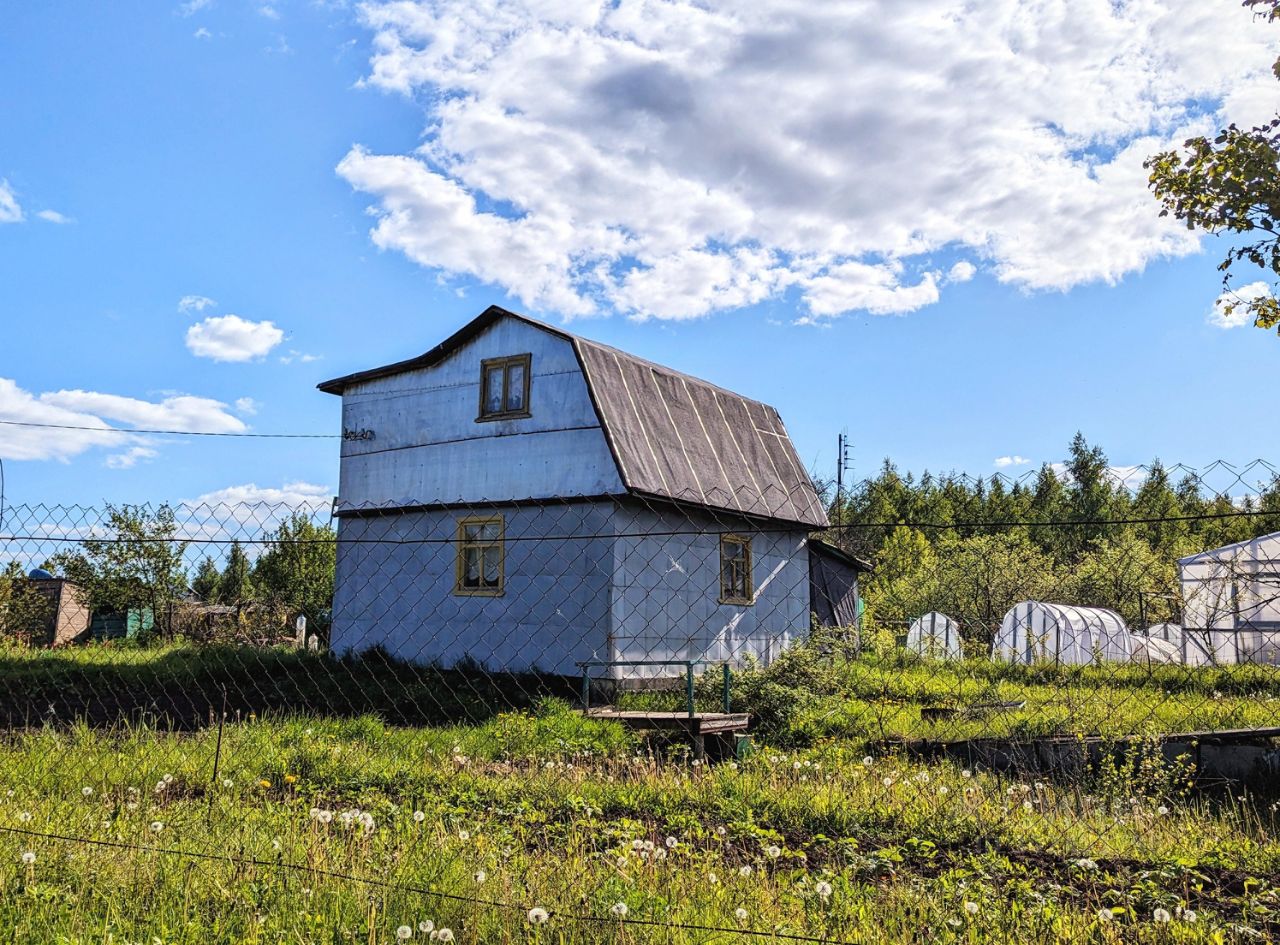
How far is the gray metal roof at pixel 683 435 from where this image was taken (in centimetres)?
1562

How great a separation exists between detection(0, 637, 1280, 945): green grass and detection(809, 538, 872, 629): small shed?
49.9 ft

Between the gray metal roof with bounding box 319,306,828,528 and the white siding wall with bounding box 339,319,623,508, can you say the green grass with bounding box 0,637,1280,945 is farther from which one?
the white siding wall with bounding box 339,319,623,508

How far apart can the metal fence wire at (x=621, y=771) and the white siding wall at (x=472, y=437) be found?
1.50 ft

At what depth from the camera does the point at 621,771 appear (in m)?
7.12

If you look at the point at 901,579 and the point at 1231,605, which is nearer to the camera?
the point at 1231,605

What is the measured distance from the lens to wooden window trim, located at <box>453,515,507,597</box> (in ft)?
52.5

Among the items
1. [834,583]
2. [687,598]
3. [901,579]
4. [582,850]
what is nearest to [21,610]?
[687,598]

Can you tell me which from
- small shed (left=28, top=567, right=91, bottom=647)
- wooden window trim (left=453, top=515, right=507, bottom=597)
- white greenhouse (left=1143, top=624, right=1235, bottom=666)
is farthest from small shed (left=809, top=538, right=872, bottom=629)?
small shed (left=28, top=567, right=91, bottom=647)

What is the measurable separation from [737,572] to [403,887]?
1423 cm

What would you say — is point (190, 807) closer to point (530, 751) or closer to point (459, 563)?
point (530, 751)

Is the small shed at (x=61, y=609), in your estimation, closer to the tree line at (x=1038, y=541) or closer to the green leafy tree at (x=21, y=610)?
the green leafy tree at (x=21, y=610)

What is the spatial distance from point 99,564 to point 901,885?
31251mm

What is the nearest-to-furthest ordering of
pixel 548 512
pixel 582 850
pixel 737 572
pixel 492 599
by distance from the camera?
pixel 582 850, pixel 548 512, pixel 492 599, pixel 737 572

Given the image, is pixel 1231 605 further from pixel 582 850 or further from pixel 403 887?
pixel 403 887
